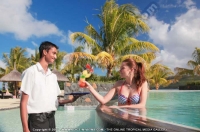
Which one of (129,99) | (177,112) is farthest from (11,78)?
(129,99)

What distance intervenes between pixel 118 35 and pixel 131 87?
11.3 metres

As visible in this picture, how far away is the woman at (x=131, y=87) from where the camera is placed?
3.04 meters

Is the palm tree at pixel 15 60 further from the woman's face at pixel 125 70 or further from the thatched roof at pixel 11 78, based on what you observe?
the woman's face at pixel 125 70

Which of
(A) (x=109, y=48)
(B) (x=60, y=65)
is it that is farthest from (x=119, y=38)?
(B) (x=60, y=65)

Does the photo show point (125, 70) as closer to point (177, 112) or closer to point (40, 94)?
point (40, 94)

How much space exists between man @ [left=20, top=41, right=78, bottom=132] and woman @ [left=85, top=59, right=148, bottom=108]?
1107 millimetres

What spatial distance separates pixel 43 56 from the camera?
6.55 feet

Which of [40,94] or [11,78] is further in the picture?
[11,78]

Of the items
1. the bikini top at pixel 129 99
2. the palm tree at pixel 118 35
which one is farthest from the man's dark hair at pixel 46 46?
the palm tree at pixel 118 35

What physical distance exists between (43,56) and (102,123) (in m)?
1.00

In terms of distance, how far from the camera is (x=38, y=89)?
187 centimetres

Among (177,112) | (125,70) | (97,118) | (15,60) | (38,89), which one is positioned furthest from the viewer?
(15,60)

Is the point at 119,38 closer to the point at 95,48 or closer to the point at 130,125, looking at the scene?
the point at 95,48

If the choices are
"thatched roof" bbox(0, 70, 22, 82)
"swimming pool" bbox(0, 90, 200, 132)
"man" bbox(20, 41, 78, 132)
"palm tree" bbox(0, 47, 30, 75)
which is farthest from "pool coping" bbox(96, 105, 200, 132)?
"palm tree" bbox(0, 47, 30, 75)
